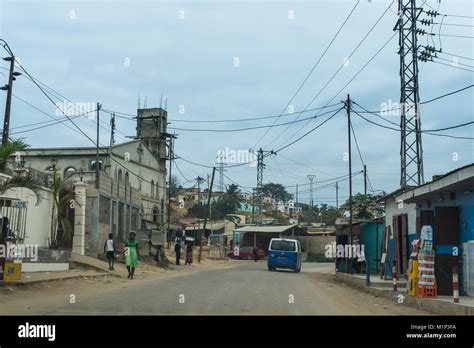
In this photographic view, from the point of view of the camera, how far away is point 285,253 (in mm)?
34125

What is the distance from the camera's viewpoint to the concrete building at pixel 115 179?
30609mm

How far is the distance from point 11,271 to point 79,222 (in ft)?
41.3

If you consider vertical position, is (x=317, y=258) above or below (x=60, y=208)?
below

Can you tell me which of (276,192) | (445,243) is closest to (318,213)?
(276,192)

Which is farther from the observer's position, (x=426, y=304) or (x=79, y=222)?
(x=79, y=222)

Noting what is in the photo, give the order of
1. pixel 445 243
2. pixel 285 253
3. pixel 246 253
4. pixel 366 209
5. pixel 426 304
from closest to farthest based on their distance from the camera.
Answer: pixel 426 304 → pixel 445 243 → pixel 285 253 → pixel 366 209 → pixel 246 253

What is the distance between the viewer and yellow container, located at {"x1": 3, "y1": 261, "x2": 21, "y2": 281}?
642 inches

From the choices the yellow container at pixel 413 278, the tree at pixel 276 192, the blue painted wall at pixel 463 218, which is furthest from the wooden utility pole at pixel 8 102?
the tree at pixel 276 192

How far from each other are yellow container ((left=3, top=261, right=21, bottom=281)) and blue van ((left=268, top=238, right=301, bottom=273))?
19.6 m

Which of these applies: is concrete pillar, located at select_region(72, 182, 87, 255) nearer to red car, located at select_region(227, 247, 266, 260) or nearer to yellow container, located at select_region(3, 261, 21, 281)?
yellow container, located at select_region(3, 261, 21, 281)

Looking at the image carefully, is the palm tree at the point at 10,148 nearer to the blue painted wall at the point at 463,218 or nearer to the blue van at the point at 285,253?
the blue painted wall at the point at 463,218

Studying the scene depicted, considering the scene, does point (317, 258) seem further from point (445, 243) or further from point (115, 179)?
point (445, 243)

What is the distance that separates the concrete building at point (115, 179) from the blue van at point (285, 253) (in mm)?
10452
